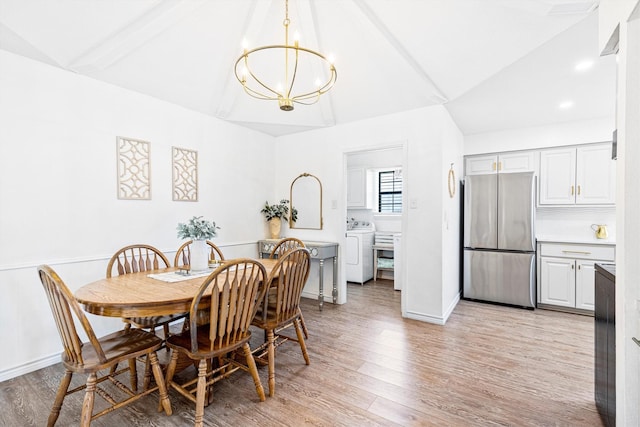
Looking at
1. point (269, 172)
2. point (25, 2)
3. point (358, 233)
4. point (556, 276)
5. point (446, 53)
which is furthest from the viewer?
point (358, 233)

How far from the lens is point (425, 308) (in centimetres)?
343

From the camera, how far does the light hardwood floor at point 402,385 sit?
1.82 m

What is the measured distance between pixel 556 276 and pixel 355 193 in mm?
3418

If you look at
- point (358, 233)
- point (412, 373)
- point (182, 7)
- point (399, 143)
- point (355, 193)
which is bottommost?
point (412, 373)

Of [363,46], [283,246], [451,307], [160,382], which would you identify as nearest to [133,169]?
[283,246]

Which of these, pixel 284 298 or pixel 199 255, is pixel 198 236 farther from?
pixel 284 298

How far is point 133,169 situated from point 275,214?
1963 millimetres

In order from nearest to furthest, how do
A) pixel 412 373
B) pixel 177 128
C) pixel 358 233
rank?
pixel 412 373 → pixel 177 128 → pixel 358 233

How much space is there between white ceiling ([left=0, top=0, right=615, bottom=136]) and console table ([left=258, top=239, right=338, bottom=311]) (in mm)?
1816

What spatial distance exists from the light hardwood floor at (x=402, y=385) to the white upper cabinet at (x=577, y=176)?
1.65 metres

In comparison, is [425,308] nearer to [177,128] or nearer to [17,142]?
[177,128]

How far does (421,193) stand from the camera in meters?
3.47

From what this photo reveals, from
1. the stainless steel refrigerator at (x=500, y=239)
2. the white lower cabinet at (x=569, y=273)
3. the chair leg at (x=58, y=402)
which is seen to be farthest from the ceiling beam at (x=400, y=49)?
the chair leg at (x=58, y=402)

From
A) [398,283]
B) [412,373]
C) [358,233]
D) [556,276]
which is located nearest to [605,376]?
[412,373]
